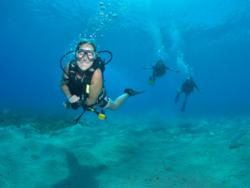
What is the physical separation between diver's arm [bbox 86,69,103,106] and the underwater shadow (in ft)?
8.26

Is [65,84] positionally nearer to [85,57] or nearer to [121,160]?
[85,57]

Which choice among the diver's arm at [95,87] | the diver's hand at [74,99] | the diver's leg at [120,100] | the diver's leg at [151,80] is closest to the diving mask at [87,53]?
the diver's arm at [95,87]

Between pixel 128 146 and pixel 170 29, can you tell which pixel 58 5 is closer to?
pixel 170 29

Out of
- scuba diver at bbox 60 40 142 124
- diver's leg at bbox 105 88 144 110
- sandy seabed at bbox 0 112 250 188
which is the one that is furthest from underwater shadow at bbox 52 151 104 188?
scuba diver at bbox 60 40 142 124

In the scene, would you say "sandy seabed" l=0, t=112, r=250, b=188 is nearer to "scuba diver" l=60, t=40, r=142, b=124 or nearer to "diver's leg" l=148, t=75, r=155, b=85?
"scuba diver" l=60, t=40, r=142, b=124

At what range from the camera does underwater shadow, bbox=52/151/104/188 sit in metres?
7.94

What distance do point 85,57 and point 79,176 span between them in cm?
361

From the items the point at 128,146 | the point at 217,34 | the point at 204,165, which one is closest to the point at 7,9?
the point at 217,34

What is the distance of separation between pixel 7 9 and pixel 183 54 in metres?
40.5

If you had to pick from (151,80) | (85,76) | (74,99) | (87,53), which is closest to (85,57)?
(87,53)

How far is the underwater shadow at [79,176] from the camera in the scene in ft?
26.0

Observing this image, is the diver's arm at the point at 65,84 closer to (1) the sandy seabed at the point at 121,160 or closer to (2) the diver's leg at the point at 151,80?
(1) the sandy seabed at the point at 121,160

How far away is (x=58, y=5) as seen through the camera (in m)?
36.7

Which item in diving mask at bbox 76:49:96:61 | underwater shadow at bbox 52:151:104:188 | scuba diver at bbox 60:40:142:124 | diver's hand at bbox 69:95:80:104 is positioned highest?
diving mask at bbox 76:49:96:61
